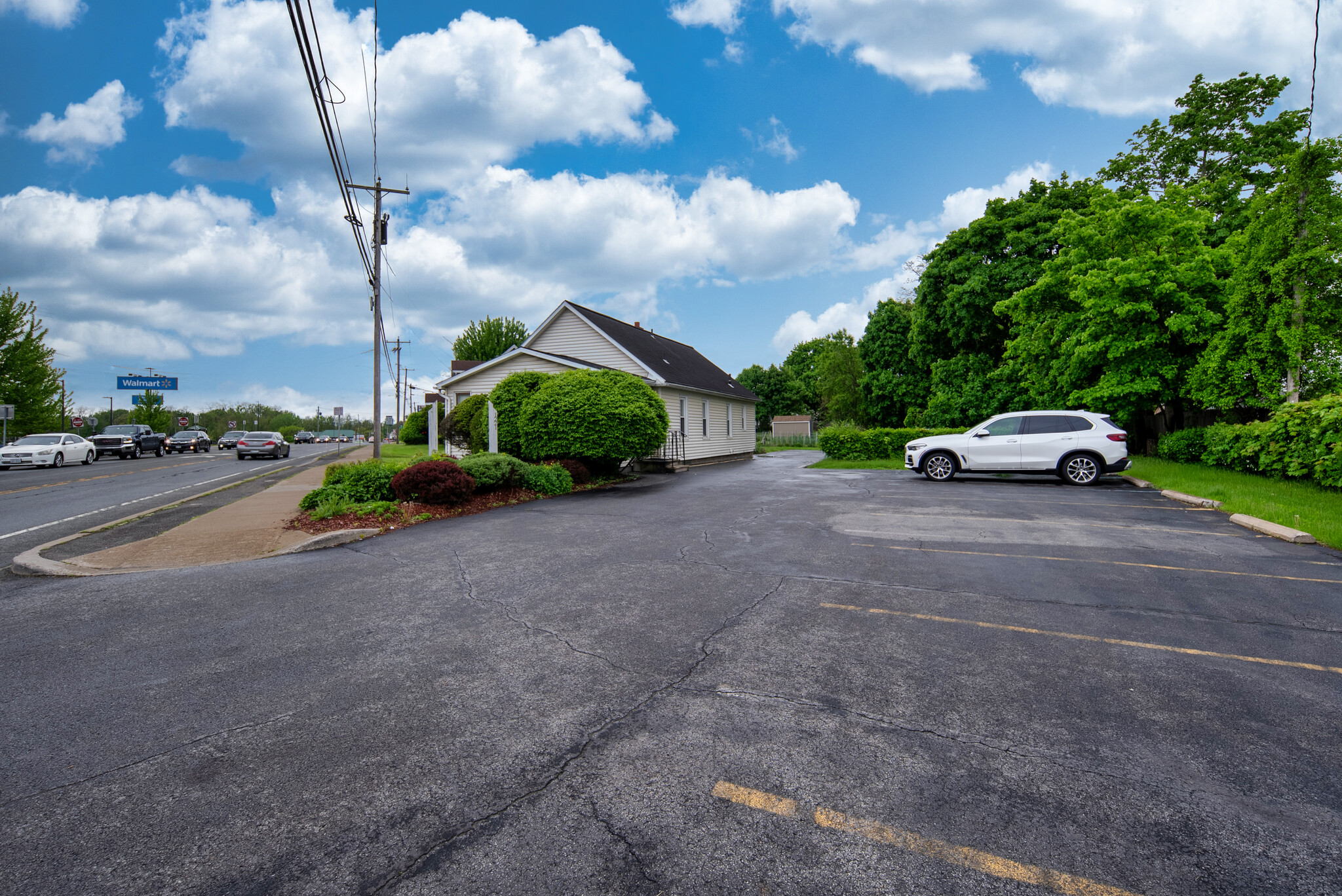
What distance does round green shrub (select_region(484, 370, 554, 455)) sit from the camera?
55.1 feet

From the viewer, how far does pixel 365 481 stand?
37.8ft

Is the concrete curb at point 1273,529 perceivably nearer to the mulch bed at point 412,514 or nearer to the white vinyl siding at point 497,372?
the mulch bed at point 412,514

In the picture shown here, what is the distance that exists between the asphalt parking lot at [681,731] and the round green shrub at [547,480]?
7.04 m

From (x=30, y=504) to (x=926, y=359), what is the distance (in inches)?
1245

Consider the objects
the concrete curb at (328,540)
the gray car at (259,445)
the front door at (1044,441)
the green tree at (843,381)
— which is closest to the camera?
the concrete curb at (328,540)

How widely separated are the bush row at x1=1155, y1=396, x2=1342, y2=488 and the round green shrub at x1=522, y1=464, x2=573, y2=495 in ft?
46.8

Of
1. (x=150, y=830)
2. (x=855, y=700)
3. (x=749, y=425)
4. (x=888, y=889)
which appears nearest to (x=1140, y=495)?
(x=855, y=700)

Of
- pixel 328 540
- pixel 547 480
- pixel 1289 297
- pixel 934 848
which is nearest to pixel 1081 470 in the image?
pixel 1289 297

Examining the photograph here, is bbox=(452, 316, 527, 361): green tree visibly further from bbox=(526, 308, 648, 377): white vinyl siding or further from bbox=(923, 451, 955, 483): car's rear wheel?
bbox=(923, 451, 955, 483): car's rear wheel

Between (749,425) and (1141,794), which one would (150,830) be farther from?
(749,425)

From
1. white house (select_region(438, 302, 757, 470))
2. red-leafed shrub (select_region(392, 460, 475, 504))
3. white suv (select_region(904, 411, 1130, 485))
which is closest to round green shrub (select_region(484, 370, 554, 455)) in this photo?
white house (select_region(438, 302, 757, 470))

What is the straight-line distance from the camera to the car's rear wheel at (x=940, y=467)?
1583 centimetres

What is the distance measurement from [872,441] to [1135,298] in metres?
8.99

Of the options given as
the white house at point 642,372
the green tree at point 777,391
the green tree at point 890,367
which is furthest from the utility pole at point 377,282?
the green tree at point 777,391
